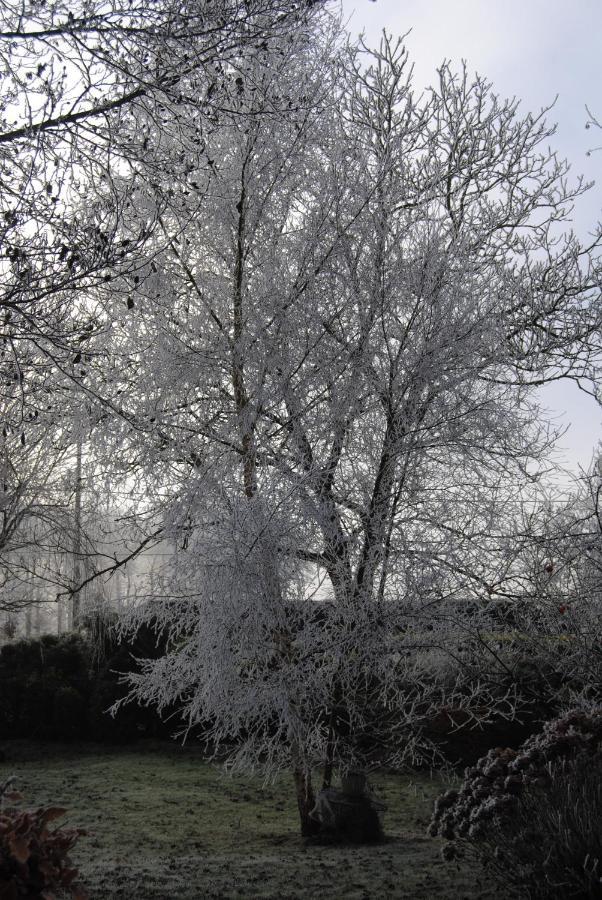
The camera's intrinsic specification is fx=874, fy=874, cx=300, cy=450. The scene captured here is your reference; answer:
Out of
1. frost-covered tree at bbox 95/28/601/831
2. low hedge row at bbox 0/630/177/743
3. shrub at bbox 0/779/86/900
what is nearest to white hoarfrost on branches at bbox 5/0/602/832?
frost-covered tree at bbox 95/28/601/831

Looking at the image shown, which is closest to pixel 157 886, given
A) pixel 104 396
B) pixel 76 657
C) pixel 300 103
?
pixel 104 396

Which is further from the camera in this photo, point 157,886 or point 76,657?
point 76,657

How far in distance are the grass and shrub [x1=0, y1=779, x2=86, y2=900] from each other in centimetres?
150

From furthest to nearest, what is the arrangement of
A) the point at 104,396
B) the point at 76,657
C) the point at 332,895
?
the point at 76,657, the point at 104,396, the point at 332,895

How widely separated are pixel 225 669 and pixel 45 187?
10.4ft

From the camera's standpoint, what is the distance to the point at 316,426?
6.47m

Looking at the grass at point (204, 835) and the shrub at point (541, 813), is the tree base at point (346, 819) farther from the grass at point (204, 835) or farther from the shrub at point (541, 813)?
the shrub at point (541, 813)

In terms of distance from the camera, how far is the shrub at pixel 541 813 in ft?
13.6

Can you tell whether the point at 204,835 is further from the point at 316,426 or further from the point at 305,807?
the point at 316,426

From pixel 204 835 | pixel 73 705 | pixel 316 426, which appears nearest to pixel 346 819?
pixel 204 835

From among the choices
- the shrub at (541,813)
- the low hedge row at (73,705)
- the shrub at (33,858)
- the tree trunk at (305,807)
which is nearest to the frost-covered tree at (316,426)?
the tree trunk at (305,807)

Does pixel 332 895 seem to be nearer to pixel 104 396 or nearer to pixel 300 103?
pixel 104 396

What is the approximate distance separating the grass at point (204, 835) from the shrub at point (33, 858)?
1.50 m

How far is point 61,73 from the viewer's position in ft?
16.6
